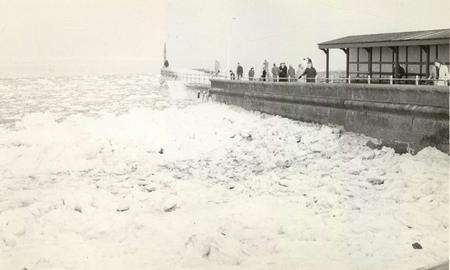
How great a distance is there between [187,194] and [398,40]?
8.46m

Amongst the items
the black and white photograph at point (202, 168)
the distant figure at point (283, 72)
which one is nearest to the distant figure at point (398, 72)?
the black and white photograph at point (202, 168)

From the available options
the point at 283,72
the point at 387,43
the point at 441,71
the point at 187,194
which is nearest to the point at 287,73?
the point at 283,72

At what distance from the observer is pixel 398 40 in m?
15.5

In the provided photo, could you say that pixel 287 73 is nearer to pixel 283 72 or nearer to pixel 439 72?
pixel 283 72

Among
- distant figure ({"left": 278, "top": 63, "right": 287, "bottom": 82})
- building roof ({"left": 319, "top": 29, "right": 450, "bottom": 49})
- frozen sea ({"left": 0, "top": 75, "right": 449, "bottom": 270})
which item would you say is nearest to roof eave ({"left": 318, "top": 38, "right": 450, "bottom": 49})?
building roof ({"left": 319, "top": 29, "right": 450, "bottom": 49})

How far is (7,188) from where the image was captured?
412 inches

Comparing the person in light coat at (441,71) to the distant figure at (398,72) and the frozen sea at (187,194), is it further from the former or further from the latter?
the frozen sea at (187,194)

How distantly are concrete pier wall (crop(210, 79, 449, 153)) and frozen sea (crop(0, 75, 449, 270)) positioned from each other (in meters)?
0.51

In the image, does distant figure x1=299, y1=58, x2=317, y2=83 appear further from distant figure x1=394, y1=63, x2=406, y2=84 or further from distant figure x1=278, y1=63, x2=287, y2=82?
distant figure x1=394, y1=63, x2=406, y2=84

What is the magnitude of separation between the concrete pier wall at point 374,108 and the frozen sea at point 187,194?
20.2 inches

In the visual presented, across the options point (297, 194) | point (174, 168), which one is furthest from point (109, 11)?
point (297, 194)

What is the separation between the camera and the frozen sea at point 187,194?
8.76 m

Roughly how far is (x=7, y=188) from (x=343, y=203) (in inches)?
281

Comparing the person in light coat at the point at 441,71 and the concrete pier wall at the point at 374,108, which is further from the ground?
the person in light coat at the point at 441,71
